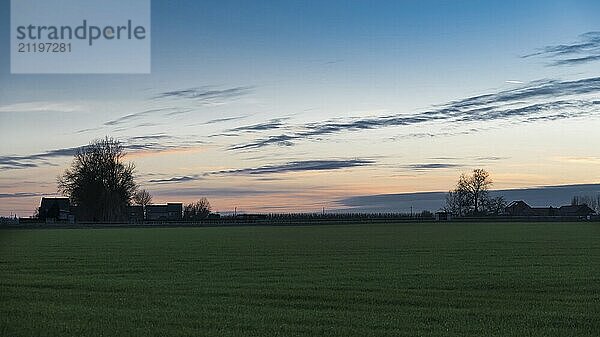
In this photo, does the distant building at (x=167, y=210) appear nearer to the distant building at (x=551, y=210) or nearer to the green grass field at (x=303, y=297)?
the distant building at (x=551, y=210)

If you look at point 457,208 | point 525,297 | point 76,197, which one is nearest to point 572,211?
point 457,208

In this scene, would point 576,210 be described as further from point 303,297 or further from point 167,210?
point 303,297

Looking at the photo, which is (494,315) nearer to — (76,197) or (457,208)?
(76,197)

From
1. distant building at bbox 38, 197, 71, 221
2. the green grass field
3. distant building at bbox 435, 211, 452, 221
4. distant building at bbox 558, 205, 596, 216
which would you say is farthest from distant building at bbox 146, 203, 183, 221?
the green grass field

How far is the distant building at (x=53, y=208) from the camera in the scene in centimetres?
13575

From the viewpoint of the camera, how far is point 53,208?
140m

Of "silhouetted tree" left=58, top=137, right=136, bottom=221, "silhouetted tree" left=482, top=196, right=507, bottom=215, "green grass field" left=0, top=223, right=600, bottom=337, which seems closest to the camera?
"green grass field" left=0, top=223, right=600, bottom=337

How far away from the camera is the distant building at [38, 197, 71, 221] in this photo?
445 feet

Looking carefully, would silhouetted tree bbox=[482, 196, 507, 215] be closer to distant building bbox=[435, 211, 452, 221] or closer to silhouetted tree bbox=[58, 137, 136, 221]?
distant building bbox=[435, 211, 452, 221]

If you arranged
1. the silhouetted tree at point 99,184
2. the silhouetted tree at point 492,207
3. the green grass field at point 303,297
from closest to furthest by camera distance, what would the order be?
the green grass field at point 303,297 → the silhouetted tree at point 99,184 → the silhouetted tree at point 492,207

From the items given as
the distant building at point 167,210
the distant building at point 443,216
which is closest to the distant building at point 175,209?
the distant building at point 167,210

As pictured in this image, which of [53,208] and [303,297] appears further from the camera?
[53,208]

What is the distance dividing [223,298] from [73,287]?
16.3 ft

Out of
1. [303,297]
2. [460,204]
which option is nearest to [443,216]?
[460,204]
